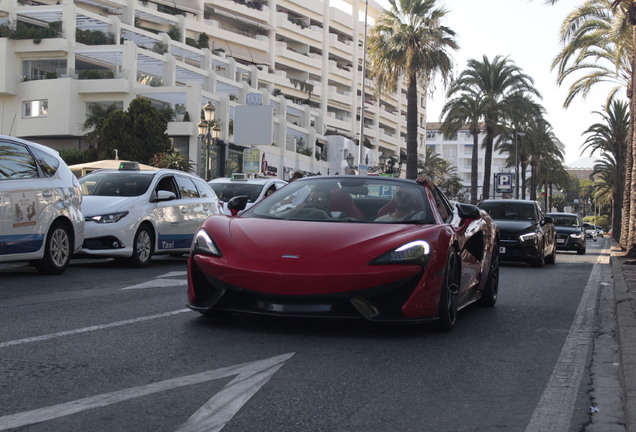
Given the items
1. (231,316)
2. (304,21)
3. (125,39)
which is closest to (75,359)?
(231,316)

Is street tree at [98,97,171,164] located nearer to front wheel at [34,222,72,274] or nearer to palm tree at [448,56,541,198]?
palm tree at [448,56,541,198]

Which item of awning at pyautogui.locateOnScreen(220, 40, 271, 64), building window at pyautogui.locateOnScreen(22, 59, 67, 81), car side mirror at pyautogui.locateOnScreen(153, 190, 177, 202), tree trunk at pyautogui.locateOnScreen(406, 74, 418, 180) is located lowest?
car side mirror at pyautogui.locateOnScreen(153, 190, 177, 202)

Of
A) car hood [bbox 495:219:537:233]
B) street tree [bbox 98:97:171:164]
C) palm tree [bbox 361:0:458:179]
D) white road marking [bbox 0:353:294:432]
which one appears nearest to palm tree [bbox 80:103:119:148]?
street tree [bbox 98:97:171:164]

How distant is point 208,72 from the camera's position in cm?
6075

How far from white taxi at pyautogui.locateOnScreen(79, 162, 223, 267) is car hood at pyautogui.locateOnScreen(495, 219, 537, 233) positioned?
6.19 metres

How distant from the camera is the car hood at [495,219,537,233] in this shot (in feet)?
59.2

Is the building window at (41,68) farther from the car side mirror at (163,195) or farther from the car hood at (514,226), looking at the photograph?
the car side mirror at (163,195)

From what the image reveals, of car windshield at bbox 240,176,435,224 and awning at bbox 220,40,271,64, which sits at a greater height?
awning at bbox 220,40,271,64

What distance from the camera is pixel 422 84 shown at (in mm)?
38750

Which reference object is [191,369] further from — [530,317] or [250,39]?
[250,39]

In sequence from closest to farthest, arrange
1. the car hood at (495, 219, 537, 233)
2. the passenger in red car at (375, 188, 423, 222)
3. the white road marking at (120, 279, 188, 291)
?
the passenger in red car at (375, 188, 423, 222) < the white road marking at (120, 279, 188, 291) < the car hood at (495, 219, 537, 233)

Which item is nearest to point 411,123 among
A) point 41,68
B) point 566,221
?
point 566,221

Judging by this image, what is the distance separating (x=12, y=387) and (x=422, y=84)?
3558 cm

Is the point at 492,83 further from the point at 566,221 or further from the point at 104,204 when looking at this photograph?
the point at 104,204
